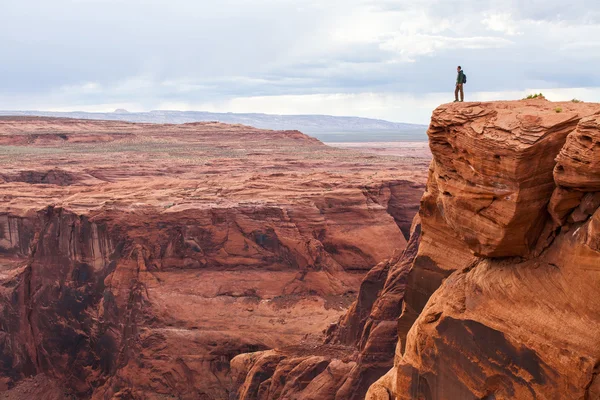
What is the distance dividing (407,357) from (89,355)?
2425 centimetres

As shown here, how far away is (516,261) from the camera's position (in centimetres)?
1055

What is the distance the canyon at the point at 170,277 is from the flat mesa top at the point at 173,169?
0.96 ft

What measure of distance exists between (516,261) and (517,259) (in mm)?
35

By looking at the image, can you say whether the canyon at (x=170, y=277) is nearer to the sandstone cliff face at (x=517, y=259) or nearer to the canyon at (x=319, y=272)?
the canyon at (x=319, y=272)

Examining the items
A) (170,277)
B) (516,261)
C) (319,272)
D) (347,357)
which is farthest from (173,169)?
(516,261)

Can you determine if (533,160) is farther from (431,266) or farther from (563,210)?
(431,266)

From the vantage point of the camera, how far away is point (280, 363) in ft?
72.7

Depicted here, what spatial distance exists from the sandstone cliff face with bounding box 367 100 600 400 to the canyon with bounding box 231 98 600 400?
2 centimetres

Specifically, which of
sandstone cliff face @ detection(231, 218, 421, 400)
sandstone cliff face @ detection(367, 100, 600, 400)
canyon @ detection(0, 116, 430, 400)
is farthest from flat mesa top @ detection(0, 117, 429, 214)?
sandstone cliff face @ detection(367, 100, 600, 400)

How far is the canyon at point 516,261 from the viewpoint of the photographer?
910 cm

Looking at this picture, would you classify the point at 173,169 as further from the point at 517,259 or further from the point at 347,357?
the point at 517,259

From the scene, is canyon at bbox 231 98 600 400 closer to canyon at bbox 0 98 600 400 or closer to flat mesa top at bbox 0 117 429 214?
canyon at bbox 0 98 600 400

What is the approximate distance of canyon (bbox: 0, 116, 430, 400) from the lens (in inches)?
1190

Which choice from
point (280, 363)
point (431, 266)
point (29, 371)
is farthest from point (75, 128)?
point (431, 266)
